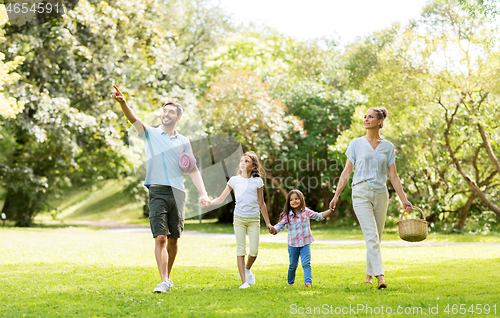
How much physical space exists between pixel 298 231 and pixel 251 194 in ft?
2.62

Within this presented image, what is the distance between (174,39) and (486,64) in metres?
13.4

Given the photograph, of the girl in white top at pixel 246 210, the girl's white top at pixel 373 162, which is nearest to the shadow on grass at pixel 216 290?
the girl in white top at pixel 246 210

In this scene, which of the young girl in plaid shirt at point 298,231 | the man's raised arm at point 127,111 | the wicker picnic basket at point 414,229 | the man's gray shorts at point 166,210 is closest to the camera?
the man's raised arm at point 127,111

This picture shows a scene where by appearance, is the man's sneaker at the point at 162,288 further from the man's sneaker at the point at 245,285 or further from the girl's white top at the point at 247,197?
the girl's white top at the point at 247,197

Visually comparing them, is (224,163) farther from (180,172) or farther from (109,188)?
(109,188)

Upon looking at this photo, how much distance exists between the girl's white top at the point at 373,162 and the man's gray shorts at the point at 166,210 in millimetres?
2218

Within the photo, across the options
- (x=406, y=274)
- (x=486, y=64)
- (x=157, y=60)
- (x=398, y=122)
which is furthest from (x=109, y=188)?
(x=406, y=274)

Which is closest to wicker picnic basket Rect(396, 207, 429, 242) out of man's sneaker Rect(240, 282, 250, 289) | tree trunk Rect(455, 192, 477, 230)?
man's sneaker Rect(240, 282, 250, 289)

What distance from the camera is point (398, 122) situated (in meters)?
17.7

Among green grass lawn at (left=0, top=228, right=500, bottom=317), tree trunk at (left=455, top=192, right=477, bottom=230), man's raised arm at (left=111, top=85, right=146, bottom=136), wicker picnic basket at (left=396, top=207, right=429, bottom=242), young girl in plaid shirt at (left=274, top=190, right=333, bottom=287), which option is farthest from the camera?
tree trunk at (left=455, top=192, right=477, bottom=230)

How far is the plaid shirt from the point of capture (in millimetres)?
6438

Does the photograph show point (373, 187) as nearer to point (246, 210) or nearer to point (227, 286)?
point (246, 210)

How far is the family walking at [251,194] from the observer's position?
6.05 meters

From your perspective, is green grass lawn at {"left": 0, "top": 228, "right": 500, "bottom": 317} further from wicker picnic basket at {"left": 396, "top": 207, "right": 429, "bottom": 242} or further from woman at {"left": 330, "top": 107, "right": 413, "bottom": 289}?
wicker picnic basket at {"left": 396, "top": 207, "right": 429, "bottom": 242}
